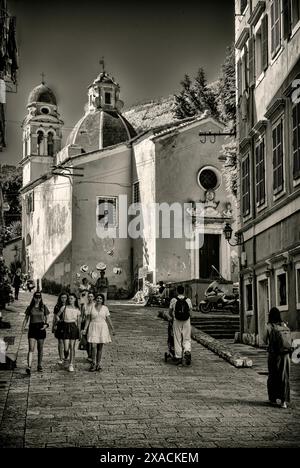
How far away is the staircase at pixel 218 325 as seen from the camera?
21.4 m

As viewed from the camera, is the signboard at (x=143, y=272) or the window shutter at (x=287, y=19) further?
the signboard at (x=143, y=272)

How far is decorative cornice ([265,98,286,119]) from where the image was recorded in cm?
1548

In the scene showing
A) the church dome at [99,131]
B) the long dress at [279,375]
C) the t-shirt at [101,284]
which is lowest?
the long dress at [279,375]

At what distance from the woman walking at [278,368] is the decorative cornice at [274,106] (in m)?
6.23

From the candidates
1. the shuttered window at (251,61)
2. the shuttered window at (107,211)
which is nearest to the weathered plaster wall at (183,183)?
the shuttered window at (107,211)

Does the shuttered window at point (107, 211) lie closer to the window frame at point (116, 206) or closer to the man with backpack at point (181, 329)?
the window frame at point (116, 206)

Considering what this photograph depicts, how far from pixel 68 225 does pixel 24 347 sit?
18105 millimetres

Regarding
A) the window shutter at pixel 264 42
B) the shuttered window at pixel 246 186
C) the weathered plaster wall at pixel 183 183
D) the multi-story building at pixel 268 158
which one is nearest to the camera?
the multi-story building at pixel 268 158

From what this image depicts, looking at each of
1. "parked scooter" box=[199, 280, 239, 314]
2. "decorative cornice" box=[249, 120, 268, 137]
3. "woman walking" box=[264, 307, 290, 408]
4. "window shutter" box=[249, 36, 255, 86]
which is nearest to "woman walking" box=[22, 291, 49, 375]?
"woman walking" box=[264, 307, 290, 408]

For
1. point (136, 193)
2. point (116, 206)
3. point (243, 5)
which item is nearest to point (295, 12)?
point (243, 5)

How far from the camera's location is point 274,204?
16312 millimetres

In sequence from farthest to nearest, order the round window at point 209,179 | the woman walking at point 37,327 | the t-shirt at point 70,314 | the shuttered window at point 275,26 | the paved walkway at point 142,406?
the round window at point 209,179 → the shuttered window at point 275,26 → the t-shirt at point 70,314 → the woman walking at point 37,327 → the paved walkway at point 142,406

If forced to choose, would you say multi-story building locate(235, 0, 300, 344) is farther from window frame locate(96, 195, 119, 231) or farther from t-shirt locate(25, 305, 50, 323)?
window frame locate(96, 195, 119, 231)
